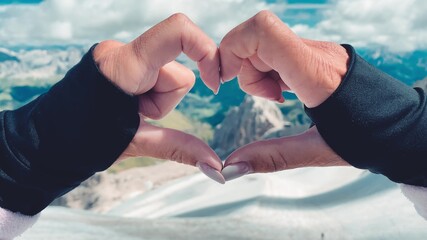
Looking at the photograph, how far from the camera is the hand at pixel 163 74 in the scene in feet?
8.13

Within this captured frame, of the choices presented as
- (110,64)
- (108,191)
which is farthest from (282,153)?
(108,191)

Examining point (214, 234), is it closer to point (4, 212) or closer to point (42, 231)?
point (42, 231)

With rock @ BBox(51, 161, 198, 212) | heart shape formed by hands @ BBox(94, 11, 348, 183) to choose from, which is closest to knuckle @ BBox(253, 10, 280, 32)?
heart shape formed by hands @ BBox(94, 11, 348, 183)

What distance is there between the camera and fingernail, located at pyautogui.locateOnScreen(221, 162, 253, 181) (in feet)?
8.38

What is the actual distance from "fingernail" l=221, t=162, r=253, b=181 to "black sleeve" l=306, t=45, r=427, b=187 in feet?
1.45

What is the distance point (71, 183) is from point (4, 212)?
388mm

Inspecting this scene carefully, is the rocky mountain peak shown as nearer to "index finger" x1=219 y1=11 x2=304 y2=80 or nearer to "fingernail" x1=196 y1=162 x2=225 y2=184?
"fingernail" x1=196 y1=162 x2=225 y2=184

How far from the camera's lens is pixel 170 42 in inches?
97.4

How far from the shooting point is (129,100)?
2643 millimetres

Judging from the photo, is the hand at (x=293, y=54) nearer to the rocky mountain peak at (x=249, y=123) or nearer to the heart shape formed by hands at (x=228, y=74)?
the heart shape formed by hands at (x=228, y=74)

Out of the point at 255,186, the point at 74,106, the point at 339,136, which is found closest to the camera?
the point at 339,136

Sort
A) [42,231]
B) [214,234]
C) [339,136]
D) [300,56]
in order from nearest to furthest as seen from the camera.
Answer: [300,56]
[339,136]
[42,231]
[214,234]

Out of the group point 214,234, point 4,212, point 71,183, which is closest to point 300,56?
point 71,183

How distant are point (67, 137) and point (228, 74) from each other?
96 centimetres
